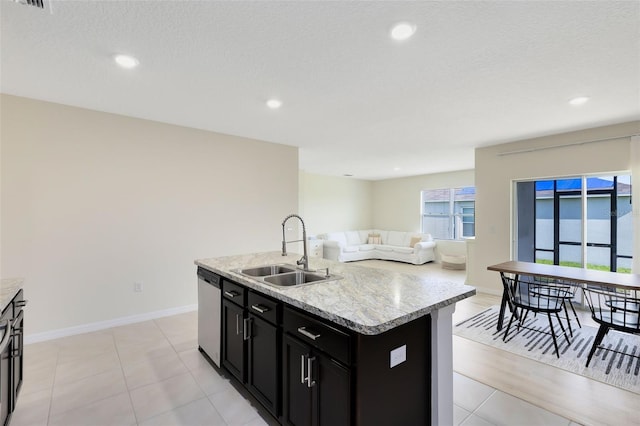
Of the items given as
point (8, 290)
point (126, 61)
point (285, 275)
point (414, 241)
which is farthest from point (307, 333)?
point (414, 241)

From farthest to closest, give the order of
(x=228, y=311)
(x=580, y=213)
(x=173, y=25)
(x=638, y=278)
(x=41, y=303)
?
1. (x=580, y=213)
2. (x=41, y=303)
3. (x=638, y=278)
4. (x=228, y=311)
5. (x=173, y=25)

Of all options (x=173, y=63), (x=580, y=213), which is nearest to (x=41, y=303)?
(x=173, y=63)

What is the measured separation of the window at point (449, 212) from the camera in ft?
26.4

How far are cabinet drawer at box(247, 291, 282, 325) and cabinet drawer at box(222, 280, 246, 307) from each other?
10cm

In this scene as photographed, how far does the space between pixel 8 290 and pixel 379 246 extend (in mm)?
7926

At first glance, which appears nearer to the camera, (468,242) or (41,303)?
(41,303)

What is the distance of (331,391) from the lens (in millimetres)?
1456

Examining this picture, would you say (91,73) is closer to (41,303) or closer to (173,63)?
(173,63)

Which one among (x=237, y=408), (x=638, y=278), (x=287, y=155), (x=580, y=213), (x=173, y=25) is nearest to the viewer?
(x=173, y=25)

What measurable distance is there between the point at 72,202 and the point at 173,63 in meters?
2.14

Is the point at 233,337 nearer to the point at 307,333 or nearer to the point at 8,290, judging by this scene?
the point at 307,333

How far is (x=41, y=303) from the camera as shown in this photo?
3.18 m

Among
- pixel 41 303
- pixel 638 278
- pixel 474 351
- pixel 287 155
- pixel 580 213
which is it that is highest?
pixel 287 155

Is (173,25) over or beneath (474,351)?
over
